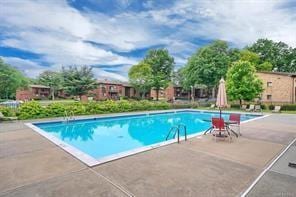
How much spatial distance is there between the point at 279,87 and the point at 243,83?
27.5ft

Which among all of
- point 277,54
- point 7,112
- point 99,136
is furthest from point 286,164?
point 277,54

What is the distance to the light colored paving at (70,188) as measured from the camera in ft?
11.7

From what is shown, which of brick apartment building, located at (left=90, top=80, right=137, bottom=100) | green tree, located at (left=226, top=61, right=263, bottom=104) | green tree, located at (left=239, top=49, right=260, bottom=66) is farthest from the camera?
brick apartment building, located at (left=90, top=80, right=137, bottom=100)

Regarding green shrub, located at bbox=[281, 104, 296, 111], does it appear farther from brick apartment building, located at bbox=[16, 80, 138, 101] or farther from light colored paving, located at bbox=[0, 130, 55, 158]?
brick apartment building, located at bbox=[16, 80, 138, 101]

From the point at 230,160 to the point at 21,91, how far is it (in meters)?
Answer: 49.7

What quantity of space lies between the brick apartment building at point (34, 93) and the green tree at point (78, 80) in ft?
70.8

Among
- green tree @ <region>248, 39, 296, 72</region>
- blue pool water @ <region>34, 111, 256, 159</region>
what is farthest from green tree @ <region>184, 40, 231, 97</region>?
blue pool water @ <region>34, 111, 256, 159</region>

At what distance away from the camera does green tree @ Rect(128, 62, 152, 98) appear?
38.7 meters

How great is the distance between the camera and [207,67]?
31547mm

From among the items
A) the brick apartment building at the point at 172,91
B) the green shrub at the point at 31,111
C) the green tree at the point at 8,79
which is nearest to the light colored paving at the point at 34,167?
the green shrub at the point at 31,111

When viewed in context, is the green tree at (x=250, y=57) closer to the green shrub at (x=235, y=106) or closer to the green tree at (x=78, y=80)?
the green shrub at (x=235, y=106)

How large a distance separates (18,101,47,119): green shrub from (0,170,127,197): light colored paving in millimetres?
11965

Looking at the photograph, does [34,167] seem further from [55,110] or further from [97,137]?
[55,110]

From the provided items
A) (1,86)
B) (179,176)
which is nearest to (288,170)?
(179,176)
